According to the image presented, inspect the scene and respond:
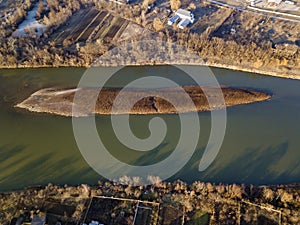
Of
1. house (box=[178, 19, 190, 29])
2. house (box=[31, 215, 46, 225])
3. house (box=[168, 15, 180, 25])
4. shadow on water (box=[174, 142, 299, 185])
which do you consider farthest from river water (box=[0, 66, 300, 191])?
house (box=[168, 15, 180, 25])

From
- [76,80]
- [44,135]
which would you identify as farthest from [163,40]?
[44,135]

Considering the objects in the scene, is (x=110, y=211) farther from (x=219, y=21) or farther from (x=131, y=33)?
(x=219, y=21)

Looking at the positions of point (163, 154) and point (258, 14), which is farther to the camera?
point (258, 14)

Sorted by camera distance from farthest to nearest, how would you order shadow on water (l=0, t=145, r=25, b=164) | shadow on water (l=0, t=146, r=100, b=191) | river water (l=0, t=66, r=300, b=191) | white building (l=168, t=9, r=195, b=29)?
1. white building (l=168, t=9, r=195, b=29)
2. shadow on water (l=0, t=145, r=25, b=164)
3. river water (l=0, t=66, r=300, b=191)
4. shadow on water (l=0, t=146, r=100, b=191)

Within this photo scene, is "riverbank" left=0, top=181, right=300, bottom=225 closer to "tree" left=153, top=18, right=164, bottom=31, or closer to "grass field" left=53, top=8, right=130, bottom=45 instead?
"grass field" left=53, top=8, right=130, bottom=45

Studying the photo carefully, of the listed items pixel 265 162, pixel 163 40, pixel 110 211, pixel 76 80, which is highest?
pixel 163 40
